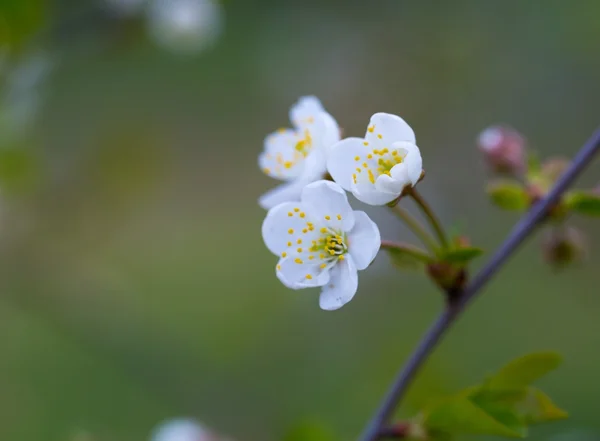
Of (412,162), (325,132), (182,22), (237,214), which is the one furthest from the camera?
(237,214)

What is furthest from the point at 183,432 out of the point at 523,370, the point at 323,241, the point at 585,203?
the point at 585,203

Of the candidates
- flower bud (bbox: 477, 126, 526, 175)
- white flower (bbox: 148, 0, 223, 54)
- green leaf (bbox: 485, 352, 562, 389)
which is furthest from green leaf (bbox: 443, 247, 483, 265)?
white flower (bbox: 148, 0, 223, 54)

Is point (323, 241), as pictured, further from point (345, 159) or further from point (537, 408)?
point (537, 408)

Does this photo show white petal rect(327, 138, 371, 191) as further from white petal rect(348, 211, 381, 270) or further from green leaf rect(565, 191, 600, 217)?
green leaf rect(565, 191, 600, 217)

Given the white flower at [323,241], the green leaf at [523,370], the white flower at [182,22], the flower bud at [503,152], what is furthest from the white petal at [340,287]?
the white flower at [182,22]

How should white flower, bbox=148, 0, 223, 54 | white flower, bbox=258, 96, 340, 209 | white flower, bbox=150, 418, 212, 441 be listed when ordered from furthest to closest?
white flower, bbox=148, 0, 223, 54 → white flower, bbox=150, 418, 212, 441 → white flower, bbox=258, 96, 340, 209
